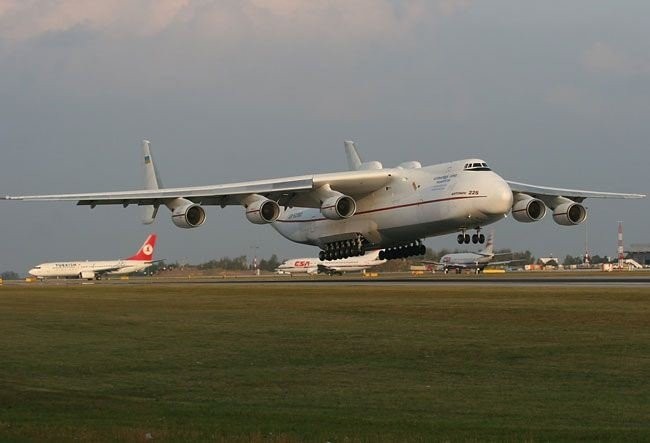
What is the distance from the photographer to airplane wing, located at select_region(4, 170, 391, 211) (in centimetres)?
5500

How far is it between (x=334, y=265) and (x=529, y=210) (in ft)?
154

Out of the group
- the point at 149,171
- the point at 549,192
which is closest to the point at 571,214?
the point at 549,192

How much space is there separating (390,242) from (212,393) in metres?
42.0

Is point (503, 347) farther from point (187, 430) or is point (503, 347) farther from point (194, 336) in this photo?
point (187, 430)

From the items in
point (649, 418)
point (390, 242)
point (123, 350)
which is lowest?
point (649, 418)

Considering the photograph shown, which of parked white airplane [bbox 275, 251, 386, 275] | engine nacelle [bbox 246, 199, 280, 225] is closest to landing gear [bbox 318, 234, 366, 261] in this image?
engine nacelle [bbox 246, 199, 280, 225]

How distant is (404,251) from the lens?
5903 cm

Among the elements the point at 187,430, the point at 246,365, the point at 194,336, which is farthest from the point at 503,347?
the point at 187,430

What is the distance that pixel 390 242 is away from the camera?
188ft

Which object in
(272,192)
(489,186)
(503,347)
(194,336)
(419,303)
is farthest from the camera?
(272,192)

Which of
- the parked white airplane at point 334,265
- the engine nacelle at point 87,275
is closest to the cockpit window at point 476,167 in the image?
the parked white airplane at point 334,265

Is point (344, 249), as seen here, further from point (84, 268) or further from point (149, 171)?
point (84, 268)

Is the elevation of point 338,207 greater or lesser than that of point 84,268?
lesser

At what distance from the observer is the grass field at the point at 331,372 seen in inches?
482
